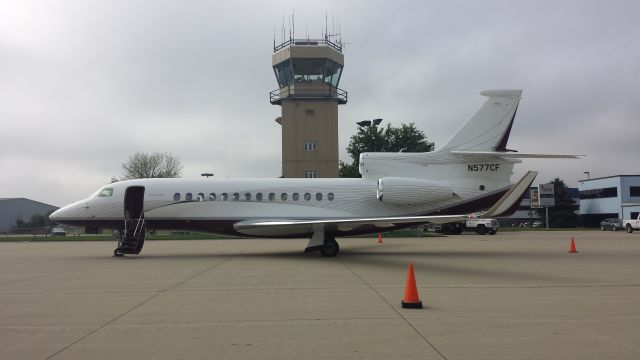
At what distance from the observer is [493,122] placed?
64.4 ft

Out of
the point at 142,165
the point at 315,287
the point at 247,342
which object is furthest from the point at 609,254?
the point at 142,165

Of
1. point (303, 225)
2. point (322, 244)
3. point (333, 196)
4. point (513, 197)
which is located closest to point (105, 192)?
point (303, 225)

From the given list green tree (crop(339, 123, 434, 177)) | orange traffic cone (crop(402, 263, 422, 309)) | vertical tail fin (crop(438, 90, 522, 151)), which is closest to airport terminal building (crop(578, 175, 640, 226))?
green tree (crop(339, 123, 434, 177))

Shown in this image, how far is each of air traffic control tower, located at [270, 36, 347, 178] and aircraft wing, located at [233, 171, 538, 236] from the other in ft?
102

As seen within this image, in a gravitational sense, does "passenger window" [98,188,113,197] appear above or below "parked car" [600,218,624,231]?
above

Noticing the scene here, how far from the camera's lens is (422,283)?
11219mm

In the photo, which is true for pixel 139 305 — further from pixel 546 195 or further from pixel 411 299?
pixel 546 195

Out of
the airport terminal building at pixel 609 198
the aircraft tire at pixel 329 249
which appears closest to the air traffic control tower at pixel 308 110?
the aircraft tire at pixel 329 249

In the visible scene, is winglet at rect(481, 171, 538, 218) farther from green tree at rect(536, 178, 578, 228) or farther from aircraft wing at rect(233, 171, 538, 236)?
green tree at rect(536, 178, 578, 228)

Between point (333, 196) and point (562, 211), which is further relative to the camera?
point (562, 211)

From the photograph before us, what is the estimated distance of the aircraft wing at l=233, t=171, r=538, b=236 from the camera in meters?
15.0

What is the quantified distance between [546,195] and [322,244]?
46380mm

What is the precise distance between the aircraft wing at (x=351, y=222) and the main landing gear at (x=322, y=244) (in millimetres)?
263

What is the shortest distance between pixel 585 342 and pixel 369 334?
8.54 feet
